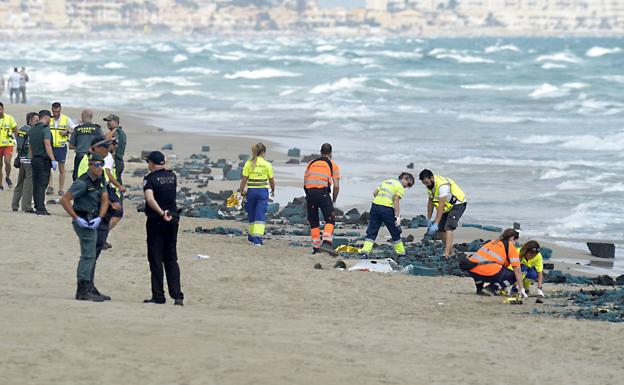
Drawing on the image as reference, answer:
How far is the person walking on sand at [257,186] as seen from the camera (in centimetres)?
1566

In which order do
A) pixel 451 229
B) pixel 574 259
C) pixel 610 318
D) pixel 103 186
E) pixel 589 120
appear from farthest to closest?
1. pixel 589 120
2. pixel 574 259
3. pixel 451 229
4. pixel 610 318
5. pixel 103 186

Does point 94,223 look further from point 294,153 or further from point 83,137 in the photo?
point 294,153

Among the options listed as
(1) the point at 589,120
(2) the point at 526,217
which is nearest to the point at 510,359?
(2) the point at 526,217

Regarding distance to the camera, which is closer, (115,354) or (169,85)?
(115,354)

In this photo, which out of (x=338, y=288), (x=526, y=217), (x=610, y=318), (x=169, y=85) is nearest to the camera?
(x=610, y=318)

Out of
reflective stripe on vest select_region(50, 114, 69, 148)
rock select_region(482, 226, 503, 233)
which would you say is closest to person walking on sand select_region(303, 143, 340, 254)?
rock select_region(482, 226, 503, 233)

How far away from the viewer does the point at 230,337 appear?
390 inches

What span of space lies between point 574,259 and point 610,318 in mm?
4734

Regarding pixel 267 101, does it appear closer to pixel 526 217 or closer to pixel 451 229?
pixel 526 217

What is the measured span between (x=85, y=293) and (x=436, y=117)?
33295mm

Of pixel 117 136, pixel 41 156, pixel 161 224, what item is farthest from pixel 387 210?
pixel 161 224

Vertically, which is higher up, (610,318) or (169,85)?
(169,85)

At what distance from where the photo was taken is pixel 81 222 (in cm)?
1097

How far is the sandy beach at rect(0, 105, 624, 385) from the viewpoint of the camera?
901cm
